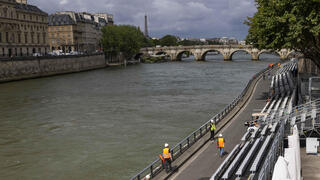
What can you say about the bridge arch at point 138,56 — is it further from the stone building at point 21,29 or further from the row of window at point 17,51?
the row of window at point 17,51

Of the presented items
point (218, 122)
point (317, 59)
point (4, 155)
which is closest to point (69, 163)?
point (4, 155)

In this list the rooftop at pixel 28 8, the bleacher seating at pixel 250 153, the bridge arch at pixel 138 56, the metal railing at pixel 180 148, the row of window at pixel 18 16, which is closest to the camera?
the bleacher seating at pixel 250 153

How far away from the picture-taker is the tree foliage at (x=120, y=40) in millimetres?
136500

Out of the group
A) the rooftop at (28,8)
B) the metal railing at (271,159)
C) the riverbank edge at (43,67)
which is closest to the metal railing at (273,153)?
the metal railing at (271,159)

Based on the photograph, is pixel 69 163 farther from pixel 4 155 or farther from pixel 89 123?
pixel 89 123

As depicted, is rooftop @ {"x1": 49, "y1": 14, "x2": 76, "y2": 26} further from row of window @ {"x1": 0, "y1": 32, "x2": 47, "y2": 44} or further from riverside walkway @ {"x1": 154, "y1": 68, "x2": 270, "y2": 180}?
riverside walkway @ {"x1": 154, "y1": 68, "x2": 270, "y2": 180}

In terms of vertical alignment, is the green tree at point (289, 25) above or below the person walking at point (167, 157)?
above

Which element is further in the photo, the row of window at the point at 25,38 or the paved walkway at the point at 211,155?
the row of window at the point at 25,38

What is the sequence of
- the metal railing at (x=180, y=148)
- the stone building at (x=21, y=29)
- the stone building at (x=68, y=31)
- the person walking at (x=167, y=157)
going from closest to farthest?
the metal railing at (x=180, y=148) → the person walking at (x=167, y=157) → the stone building at (x=21, y=29) → the stone building at (x=68, y=31)

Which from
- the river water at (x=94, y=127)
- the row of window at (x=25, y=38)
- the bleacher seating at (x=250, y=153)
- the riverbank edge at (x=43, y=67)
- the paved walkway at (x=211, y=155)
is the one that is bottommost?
the river water at (x=94, y=127)

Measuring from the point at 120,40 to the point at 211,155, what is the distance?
121m

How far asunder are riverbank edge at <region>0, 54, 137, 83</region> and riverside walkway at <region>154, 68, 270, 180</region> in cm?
5704

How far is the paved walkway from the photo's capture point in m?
16.8

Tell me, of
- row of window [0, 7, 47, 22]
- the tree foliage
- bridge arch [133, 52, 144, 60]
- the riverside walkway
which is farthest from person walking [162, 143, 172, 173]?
bridge arch [133, 52, 144, 60]
